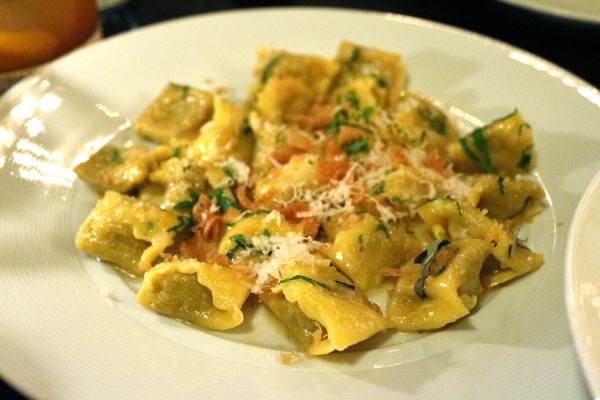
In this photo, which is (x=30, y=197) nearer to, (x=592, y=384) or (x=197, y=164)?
(x=197, y=164)

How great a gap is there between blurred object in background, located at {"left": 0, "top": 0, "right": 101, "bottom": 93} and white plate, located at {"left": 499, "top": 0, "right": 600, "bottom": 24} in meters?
2.61

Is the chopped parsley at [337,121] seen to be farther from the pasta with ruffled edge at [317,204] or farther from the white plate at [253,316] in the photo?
the white plate at [253,316]

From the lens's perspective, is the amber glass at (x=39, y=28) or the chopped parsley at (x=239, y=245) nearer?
the chopped parsley at (x=239, y=245)

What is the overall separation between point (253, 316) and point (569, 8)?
2730 mm

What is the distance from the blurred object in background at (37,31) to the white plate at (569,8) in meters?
2.61

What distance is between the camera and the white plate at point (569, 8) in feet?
10.9

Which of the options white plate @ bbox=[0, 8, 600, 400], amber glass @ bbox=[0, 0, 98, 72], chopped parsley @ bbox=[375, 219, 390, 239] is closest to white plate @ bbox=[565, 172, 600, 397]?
white plate @ bbox=[0, 8, 600, 400]

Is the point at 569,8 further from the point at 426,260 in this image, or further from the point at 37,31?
the point at 37,31

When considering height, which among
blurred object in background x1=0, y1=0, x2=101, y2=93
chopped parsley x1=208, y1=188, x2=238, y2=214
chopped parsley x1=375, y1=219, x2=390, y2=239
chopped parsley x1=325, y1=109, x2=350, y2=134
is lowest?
chopped parsley x1=208, y1=188, x2=238, y2=214

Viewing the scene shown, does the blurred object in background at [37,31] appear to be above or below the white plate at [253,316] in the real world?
above

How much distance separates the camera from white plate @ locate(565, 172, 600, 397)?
1508 millimetres

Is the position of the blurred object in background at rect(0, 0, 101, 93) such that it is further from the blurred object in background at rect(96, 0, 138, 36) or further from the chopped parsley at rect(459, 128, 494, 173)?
the chopped parsley at rect(459, 128, 494, 173)

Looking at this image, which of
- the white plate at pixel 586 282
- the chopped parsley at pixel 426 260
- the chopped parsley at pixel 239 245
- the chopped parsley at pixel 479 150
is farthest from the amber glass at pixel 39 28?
the white plate at pixel 586 282

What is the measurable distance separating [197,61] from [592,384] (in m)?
2.85
